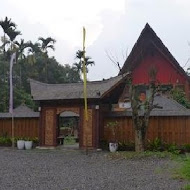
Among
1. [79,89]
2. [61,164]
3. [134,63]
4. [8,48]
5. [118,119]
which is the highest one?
[8,48]

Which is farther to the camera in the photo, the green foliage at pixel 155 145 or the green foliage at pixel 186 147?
the green foliage at pixel 155 145

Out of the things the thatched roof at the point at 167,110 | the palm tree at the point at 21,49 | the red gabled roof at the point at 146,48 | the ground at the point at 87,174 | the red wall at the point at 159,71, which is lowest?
the ground at the point at 87,174

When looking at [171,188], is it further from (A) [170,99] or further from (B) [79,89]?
(A) [170,99]

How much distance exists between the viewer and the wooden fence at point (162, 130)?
61.4ft

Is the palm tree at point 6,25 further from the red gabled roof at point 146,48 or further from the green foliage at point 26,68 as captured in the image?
the red gabled roof at point 146,48

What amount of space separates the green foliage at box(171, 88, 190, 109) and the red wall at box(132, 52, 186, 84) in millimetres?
625

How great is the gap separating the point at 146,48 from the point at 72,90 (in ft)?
21.9

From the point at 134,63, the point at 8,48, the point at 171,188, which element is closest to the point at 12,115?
the point at 134,63

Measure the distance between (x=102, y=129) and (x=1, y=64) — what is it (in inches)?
944

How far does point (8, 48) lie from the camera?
44.1 m

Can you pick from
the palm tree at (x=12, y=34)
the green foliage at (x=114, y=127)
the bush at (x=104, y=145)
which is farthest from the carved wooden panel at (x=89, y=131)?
the palm tree at (x=12, y=34)

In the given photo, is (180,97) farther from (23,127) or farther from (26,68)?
(26,68)

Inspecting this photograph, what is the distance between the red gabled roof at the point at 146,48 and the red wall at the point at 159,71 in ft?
1.35

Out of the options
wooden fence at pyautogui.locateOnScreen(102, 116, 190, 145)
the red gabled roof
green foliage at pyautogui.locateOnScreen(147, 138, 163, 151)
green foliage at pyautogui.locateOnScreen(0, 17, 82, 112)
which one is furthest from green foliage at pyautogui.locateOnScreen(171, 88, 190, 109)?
green foliage at pyautogui.locateOnScreen(0, 17, 82, 112)
